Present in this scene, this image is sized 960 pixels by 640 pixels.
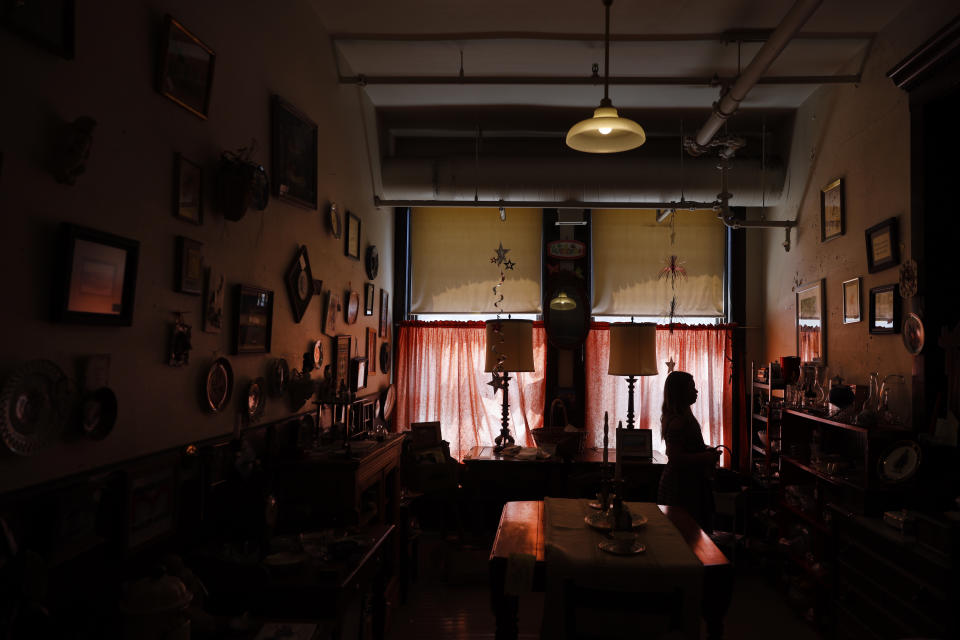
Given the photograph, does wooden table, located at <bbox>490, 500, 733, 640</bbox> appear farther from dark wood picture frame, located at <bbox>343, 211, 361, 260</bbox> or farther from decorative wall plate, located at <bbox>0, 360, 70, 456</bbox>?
dark wood picture frame, located at <bbox>343, 211, 361, 260</bbox>

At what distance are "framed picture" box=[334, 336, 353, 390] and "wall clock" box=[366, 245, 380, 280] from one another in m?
0.81

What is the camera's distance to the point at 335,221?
444 centimetres

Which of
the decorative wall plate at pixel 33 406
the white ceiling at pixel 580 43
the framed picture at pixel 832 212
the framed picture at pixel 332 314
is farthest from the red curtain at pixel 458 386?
the decorative wall plate at pixel 33 406

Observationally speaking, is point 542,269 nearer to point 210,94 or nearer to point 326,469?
point 326,469

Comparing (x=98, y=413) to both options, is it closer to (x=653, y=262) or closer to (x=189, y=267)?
(x=189, y=267)

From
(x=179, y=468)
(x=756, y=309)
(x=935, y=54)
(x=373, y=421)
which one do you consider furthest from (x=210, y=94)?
(x=756, y=309)

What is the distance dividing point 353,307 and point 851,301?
12.2 feet

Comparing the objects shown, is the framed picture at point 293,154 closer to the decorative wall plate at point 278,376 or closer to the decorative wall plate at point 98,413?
the decorative wall plate at point 278,376

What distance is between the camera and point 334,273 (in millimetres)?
4477

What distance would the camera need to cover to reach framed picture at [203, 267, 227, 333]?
273 cm

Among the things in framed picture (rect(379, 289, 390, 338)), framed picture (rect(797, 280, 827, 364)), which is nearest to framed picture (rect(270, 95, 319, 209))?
framed picture (rect(379, 289, 390, 338))

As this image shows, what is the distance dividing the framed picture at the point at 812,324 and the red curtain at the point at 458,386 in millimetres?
2405

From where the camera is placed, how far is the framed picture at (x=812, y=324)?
16.3ft

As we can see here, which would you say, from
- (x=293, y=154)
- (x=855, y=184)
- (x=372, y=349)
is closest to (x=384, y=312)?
(x=372, y=349)
